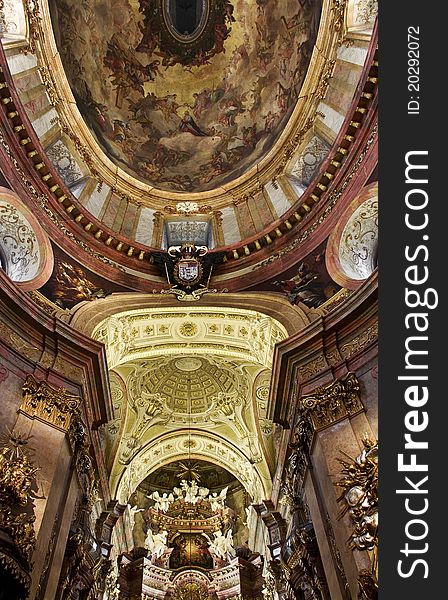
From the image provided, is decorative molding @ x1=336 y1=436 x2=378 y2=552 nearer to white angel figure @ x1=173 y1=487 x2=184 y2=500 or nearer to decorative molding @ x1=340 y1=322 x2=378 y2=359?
decorative molding @ x1=340 y1=322 x2=378 y2=359

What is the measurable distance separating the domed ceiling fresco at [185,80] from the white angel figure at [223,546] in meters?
13.6

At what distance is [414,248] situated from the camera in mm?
4367

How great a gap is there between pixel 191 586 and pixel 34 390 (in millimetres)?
16087

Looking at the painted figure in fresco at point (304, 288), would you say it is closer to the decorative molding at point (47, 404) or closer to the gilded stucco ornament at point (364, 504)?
the gilded stucco ornament at point (364, 504)

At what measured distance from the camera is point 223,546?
2131 centimetres

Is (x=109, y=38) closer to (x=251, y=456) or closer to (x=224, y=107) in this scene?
(x=224, y=107)

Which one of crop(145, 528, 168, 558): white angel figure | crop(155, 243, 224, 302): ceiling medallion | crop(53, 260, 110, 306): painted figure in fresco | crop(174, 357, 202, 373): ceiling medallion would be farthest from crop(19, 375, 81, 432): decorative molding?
crop(145, 528, 168, 558): white angel figure

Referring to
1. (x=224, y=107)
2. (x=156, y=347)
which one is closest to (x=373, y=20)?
(x=224, y=107)

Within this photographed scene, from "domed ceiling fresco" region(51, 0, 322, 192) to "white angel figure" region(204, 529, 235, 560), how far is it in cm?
1362

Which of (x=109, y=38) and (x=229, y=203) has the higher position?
(x=109, y=38)

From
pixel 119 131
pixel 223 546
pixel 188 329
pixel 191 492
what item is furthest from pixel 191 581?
pixel 119 131

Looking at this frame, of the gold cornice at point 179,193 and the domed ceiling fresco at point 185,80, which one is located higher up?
the domed ceiling fresco at point 185,80

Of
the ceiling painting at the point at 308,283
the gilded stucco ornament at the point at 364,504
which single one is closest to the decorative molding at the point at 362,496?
the gilded stucco ornament at the point at 364,504

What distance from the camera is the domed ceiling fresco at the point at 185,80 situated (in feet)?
55.0
